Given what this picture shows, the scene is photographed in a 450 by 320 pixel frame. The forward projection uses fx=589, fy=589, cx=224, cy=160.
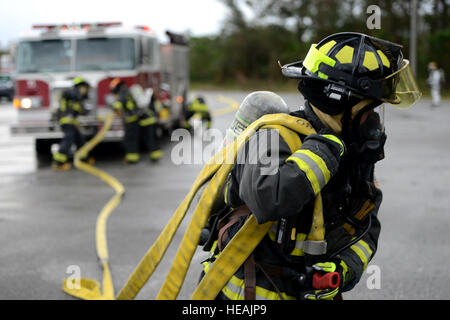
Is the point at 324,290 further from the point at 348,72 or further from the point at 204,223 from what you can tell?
the point at 348,72

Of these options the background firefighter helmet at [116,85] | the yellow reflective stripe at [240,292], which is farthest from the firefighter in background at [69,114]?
the yellow reflective stripe at [240,292]

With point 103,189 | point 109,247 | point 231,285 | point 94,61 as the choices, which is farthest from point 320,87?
point 94,61

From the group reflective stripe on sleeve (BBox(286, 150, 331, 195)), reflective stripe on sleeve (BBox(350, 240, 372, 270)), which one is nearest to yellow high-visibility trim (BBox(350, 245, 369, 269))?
reflective stripe on sleeve (BBox(350, 240, 372, 270))

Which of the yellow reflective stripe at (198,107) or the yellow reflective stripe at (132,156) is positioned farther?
the yellow reflective stripe at (198,107)

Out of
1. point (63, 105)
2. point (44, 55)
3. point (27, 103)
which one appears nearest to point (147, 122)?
point (63, 105)

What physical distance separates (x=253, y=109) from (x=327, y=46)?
86 centimetres

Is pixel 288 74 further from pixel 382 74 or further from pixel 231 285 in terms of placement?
pixel 231 285

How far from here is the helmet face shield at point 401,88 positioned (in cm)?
223

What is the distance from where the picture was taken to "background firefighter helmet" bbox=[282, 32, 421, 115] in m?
2.15

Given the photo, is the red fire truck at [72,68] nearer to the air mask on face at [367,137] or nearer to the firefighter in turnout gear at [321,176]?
the firefighter in turnout gear at [321,176]

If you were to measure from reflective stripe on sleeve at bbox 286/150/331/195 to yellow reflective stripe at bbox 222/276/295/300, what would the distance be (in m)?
0.51

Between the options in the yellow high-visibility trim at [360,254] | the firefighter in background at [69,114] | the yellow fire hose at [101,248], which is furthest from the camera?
the firefighter in background at [69,114]

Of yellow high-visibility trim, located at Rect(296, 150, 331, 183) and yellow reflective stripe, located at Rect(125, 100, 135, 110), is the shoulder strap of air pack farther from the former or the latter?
yellow reflective stripe, located at Rect(125, 100, 135, 110)
